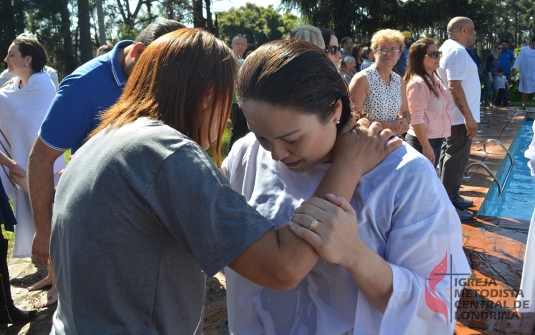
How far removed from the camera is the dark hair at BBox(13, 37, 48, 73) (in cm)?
411

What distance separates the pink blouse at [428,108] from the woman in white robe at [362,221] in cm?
343

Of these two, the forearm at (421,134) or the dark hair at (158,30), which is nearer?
the dark hair at (158,30)

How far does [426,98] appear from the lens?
191 inches

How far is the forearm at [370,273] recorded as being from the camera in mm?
1332

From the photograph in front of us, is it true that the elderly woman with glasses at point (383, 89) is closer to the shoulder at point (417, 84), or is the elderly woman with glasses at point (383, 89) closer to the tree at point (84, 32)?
the shoulder at point (417, 84)

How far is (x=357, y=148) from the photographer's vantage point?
5.12 ft

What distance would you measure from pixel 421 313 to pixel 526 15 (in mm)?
66397

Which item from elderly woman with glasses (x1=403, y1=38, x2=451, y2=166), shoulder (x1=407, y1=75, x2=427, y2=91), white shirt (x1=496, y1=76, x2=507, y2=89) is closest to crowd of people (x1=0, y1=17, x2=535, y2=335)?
elderly woman with glasses (x1=403, y1=38, x2=451, y2=166)

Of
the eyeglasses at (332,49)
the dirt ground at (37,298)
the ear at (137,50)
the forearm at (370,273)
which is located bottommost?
the dirt ground at (37,298)

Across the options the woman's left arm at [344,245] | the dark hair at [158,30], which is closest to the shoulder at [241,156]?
the woman's left arm at [344,245]

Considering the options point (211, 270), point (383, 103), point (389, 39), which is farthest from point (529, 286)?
point (211, 270)

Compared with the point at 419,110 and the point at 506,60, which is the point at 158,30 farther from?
the point at 506,60

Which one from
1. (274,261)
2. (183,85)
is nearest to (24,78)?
(183,85)

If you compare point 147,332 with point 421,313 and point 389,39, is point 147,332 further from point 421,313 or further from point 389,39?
point 389,39
